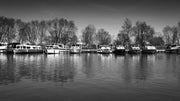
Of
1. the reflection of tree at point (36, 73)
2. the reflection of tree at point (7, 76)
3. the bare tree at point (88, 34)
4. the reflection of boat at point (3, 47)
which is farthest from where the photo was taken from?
the bare tree at point (88, 34)

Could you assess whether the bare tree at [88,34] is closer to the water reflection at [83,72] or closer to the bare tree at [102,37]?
the bare tree at [102,37]

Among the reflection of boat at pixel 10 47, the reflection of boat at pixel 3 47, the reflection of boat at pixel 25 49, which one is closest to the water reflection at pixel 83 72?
the reflection of boat at pixel 25 49

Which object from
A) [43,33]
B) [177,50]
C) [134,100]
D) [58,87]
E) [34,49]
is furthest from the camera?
[43,33]

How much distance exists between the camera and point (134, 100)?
10734mm

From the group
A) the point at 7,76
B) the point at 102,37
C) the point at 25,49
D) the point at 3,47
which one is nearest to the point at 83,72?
the point at 7,76

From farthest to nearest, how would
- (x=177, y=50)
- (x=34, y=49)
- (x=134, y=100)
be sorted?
1. (x=177, y=50)
2. (x=34, y=49)
3. (x=134, y=100)

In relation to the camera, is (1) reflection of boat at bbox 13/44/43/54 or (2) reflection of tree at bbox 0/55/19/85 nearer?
(2) reflection of tree at bbox 0/55/19/85

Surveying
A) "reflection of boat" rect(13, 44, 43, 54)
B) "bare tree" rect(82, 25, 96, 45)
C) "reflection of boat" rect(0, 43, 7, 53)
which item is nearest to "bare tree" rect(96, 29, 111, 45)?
"bare tree" rect(82, 25, 96, 45)

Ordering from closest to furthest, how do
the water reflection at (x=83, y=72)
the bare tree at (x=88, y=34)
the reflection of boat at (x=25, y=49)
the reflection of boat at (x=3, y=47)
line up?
1. the water reflection at (x=83, y=72)
2. the reflection of boat at (x=25, y=49)
3. the reflection of boat at (x=3, y=47)
4. the bare tree at (x=88, y=34)

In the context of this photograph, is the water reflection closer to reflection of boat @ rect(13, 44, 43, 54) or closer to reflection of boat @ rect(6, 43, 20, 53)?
reflection of boat @ rect(13, 44, 43, 54)

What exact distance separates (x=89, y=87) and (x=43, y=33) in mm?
93004

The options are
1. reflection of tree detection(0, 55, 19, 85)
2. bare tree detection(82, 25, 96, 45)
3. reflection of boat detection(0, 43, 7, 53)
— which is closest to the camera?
reflection of tree detection(0, 55, 19, 85)

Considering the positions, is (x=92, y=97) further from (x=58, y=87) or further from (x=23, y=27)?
(x=23, y=27)

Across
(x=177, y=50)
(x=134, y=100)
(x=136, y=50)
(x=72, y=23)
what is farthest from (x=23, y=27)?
(x=134, y=100)
